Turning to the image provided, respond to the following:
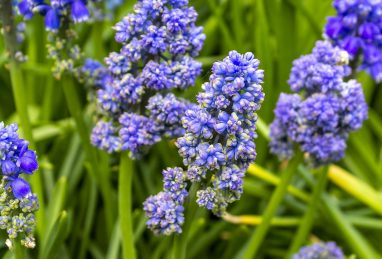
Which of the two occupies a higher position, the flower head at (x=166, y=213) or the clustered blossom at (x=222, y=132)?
the clustered blossom at (x=222, y=132)

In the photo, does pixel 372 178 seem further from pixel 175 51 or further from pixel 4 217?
pixel 4 217

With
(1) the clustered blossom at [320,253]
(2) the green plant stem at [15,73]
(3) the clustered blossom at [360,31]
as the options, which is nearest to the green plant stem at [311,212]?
(1) the clustered blossom at [320,253]

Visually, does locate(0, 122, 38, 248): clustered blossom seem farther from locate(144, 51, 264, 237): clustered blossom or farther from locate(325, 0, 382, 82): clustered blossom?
locate(325, 0, 382, 82): clustered blossom

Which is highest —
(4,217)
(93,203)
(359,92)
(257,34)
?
(257,34)

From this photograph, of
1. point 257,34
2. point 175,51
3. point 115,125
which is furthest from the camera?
point 257,34

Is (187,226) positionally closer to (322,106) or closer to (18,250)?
(18,250)

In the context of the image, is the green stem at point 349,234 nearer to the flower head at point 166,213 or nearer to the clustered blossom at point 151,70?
the clustered blossom at point 151,70

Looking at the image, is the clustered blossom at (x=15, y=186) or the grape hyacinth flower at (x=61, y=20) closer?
the clustered blossom at (x=15, y=186)

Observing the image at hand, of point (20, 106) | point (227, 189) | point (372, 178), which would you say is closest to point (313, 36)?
point (372, 178)
